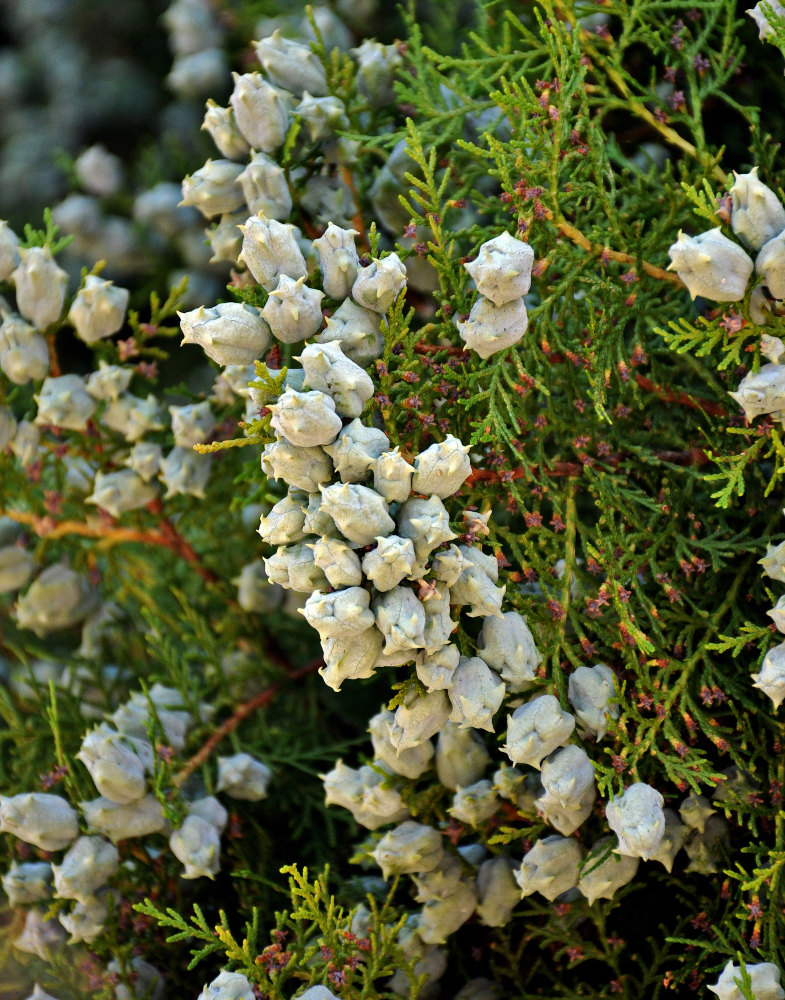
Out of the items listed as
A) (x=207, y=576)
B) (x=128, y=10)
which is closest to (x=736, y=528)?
(x=207, y=576)

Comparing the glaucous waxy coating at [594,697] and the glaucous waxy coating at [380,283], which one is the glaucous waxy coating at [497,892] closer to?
the glaucous waxy coating at [594,697]

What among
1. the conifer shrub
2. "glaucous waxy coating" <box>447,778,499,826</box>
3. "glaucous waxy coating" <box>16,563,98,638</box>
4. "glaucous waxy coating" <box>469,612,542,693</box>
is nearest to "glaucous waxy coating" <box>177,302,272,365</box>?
the conifer shrub

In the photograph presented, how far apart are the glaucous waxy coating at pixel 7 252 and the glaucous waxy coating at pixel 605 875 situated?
606mm

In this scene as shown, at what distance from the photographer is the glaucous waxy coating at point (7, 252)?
83 cm

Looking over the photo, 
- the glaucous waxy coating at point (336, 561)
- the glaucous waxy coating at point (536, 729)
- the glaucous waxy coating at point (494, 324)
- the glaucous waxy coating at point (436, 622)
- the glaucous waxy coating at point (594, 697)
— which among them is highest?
the glaucous waxy coating at point (494, 324)

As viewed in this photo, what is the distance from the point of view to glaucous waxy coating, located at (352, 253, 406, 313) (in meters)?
0.63

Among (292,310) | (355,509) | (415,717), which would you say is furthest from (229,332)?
→ (415,717)

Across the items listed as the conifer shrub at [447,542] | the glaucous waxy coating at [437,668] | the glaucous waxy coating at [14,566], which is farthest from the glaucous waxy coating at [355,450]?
the glaucous waxy coating at [14,566]

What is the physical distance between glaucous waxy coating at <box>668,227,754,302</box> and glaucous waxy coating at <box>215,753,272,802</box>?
50 cm

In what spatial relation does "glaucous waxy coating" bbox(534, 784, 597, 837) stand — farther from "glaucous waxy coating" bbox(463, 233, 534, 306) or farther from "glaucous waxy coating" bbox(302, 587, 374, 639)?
"glaucous waxy coating" bbox(463, 233, 534, 306)

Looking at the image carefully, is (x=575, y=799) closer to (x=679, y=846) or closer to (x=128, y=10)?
(x=679, y=846)

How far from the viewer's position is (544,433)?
73cm

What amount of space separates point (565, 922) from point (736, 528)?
12.0 inches

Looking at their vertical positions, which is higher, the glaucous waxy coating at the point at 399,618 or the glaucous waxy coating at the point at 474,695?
the glaucous waxy coating at the point at 399,618
